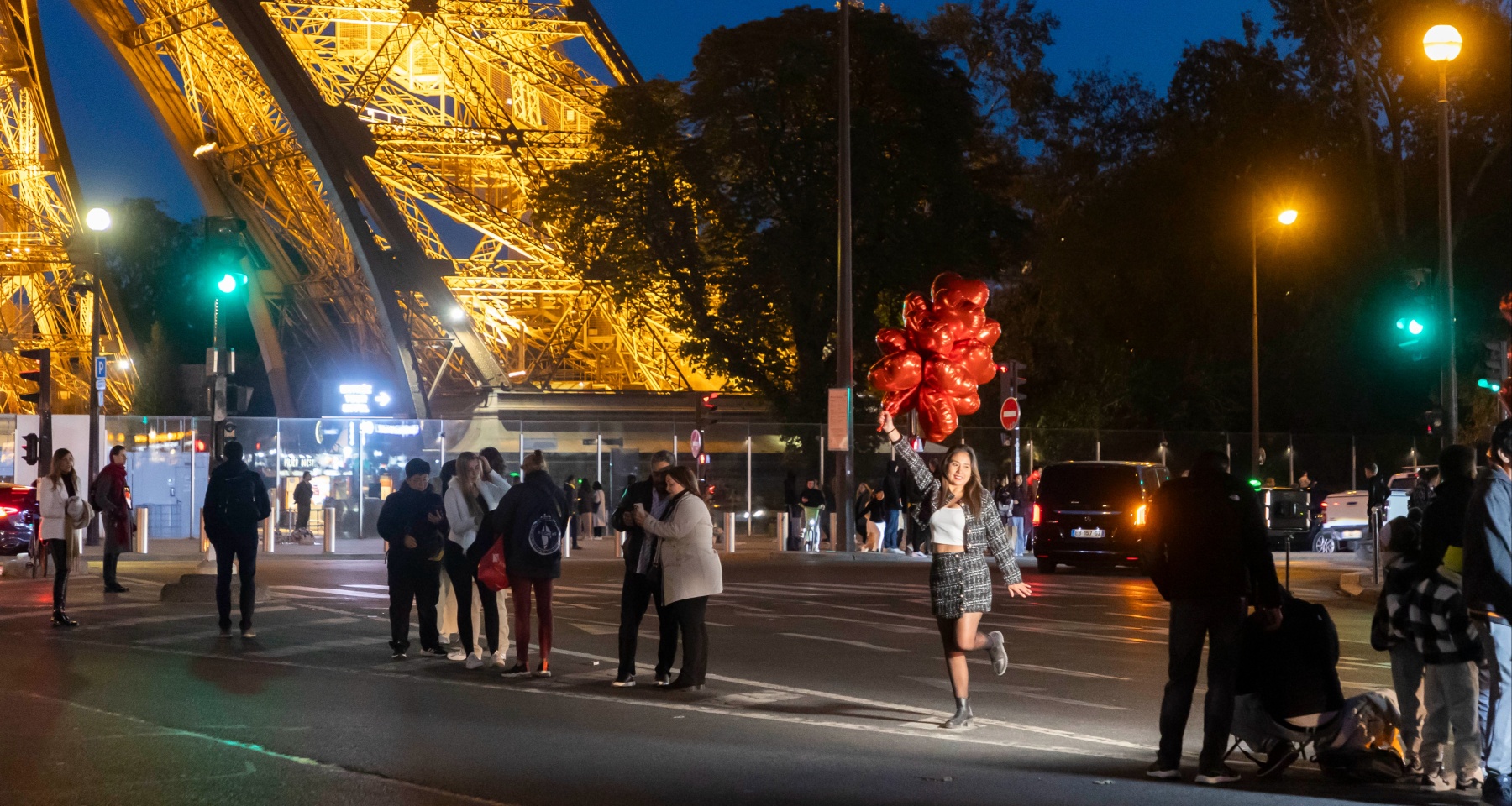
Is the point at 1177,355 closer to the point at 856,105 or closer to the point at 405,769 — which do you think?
the point at 856,105

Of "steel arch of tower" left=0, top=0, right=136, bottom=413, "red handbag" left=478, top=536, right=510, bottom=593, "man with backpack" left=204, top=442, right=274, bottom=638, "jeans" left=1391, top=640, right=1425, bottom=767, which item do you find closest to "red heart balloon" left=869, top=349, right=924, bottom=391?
"man with backpack" left=204, top=442, right=274, bottom=638

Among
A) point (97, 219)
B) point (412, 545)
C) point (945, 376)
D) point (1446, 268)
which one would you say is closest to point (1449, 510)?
point (412, 545)

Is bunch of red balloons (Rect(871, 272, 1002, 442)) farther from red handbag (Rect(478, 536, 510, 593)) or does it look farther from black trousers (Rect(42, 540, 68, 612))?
black trousers (Rect(42, 540, 68, 612))

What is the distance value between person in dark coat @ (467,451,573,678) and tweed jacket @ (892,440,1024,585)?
3.42 metres

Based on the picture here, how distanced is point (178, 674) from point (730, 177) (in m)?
28.4

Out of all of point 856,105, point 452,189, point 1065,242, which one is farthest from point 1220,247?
point 452,189

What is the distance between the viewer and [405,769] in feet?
28.7

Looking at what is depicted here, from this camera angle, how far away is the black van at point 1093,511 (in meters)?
26.5

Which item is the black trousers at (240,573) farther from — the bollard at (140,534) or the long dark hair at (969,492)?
the bollard at (140,534)

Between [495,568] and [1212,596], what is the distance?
603cm

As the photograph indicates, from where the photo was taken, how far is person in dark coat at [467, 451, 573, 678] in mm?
12758

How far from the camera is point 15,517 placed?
28469 mm

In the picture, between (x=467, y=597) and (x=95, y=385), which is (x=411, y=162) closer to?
(x=95, y=385)

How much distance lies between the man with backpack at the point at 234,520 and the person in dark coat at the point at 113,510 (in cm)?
587
